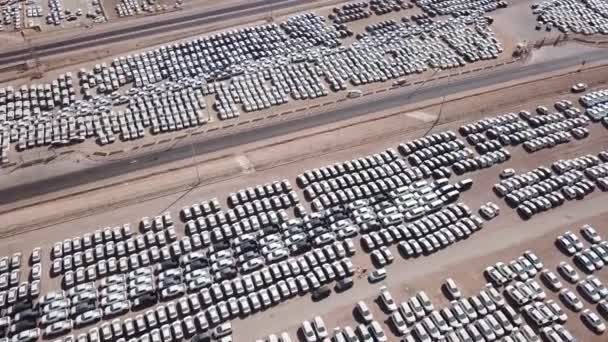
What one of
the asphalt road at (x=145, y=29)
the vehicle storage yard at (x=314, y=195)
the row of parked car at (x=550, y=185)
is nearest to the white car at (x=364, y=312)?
the vehicle storage yard at (x=314, y=195)

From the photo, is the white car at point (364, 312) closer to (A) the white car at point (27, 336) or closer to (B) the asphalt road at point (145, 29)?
(A) the white car at point (27, 336)

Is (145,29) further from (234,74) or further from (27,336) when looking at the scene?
(27,336)

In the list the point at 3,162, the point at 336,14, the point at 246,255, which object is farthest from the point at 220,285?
the point at 336,14

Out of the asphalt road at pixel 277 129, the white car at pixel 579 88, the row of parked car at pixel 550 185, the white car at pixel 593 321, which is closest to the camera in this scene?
the white car at pixel 593 321

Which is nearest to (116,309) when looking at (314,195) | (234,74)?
(314,195)

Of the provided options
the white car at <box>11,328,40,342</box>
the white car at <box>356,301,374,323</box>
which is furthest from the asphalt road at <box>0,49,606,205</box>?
the white car at <box>356,301,374,323</box>

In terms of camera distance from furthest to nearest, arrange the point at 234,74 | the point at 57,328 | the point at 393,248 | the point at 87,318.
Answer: the point at 234,74
the point at 393,248
the point at 87,318
the point at 57,328

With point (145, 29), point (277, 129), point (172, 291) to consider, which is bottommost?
point (172, 291)
